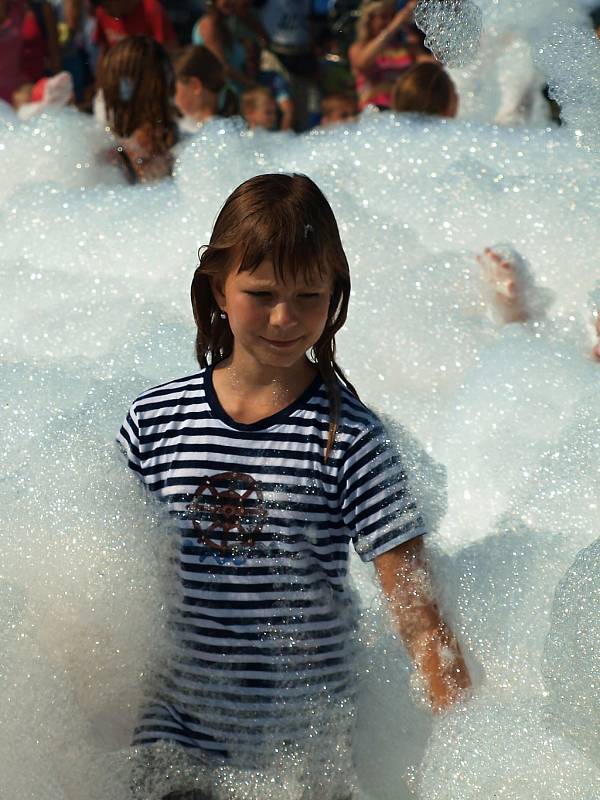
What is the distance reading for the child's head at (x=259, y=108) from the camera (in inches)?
152

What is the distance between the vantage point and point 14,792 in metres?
1.44

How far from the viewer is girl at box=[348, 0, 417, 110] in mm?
4055

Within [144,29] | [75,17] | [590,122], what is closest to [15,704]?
[590,122]

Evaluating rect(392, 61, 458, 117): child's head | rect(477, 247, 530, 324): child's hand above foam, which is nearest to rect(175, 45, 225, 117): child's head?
rect(392, 61, 458, 117): child's head

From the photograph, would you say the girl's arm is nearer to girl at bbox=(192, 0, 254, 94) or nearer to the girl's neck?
girl at bbox=(192, 0, 254, 94)

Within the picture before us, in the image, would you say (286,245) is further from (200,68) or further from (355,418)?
(200,68)

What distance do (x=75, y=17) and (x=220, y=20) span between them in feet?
2.06

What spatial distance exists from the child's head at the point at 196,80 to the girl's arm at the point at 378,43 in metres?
0.76

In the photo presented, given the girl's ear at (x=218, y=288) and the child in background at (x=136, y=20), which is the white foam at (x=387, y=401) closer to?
the girl's ear at (x=218, y=288)

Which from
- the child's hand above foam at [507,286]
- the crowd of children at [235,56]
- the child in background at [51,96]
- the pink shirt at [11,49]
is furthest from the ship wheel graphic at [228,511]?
the pink shirt at [11,49]

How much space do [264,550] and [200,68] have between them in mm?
2388

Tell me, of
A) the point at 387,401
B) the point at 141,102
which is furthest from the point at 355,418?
the point at 141,102

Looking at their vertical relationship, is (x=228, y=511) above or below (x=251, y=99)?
above

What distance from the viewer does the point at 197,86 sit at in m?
3.43
